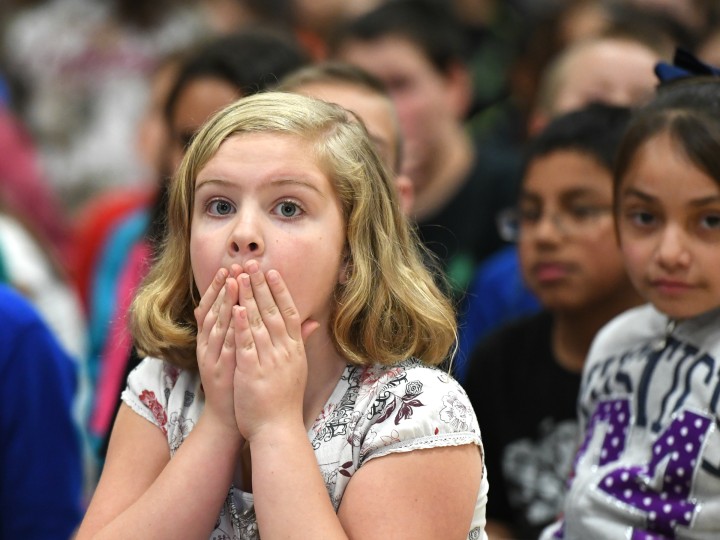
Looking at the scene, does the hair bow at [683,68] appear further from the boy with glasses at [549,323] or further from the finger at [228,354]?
the finger at [228,354]

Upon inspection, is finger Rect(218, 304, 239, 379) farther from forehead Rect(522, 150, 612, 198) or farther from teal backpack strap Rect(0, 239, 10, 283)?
teal backpack strap Rect(0, 239, 10, 283)

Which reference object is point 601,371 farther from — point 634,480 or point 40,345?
point 40,345

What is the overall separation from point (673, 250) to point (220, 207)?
3.01 feet

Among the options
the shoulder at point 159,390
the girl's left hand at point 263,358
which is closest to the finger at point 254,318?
the girl's left hand at point 263,358

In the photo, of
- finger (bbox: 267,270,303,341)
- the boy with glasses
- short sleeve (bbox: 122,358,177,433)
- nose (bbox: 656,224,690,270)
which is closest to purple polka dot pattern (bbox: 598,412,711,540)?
nose (bbox: 656,224,690,270)

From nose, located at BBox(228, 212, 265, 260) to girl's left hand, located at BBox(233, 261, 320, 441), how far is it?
0.10 feet

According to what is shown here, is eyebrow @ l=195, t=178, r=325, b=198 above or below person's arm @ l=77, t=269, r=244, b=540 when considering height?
above

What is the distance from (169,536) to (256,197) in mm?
571

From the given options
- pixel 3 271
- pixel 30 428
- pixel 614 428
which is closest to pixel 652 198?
pixel 614 428

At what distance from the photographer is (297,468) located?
201cm

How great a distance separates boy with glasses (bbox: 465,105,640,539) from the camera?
322 cm

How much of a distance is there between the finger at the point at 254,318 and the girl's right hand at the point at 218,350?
0.02m

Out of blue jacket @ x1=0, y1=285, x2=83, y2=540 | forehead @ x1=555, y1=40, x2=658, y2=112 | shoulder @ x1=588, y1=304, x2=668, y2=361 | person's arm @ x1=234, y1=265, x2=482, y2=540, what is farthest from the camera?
forehead @ x1=555, y1=40, x2=658, y2=112

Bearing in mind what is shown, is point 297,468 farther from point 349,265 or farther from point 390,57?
point 390,57
